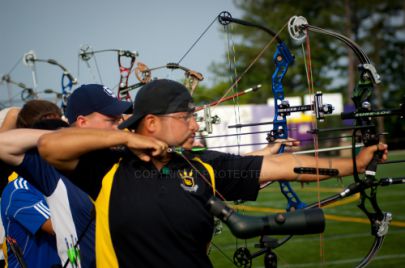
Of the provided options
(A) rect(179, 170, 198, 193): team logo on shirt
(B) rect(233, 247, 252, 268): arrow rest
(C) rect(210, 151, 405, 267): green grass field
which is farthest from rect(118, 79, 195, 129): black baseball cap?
(C) rect(210, 151, 405, 267): green grass field

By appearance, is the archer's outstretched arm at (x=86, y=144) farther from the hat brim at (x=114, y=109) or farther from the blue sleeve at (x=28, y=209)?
the blue sleeve at (x=28, y=209)

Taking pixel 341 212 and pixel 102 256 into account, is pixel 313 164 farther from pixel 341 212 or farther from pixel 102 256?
pixel 341 212

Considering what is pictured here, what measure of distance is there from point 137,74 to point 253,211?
16.0ft

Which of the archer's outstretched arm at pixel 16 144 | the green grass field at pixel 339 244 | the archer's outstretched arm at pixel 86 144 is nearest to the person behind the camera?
the archer's outstretched arm at pixel 86 144

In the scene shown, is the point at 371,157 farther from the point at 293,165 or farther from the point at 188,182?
the point at 188,182

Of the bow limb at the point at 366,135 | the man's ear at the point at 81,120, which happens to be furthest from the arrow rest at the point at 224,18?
the man's ear at the point at 81,120

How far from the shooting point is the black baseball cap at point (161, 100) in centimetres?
201

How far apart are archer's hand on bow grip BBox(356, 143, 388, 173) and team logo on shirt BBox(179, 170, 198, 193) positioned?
0.85m

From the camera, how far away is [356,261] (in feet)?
17.5

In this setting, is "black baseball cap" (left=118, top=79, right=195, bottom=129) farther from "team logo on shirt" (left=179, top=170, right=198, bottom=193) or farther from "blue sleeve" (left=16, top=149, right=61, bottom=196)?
"blue sleeve" (left=16, top=149, right=61, bottom=196)

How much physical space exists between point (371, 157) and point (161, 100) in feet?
3.60

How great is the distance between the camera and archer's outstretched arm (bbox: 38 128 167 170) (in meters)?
1.91

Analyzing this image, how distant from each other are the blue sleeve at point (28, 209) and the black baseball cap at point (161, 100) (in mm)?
1050

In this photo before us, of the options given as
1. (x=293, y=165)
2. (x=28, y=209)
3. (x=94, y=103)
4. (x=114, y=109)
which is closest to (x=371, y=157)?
(x=293, y=165)
